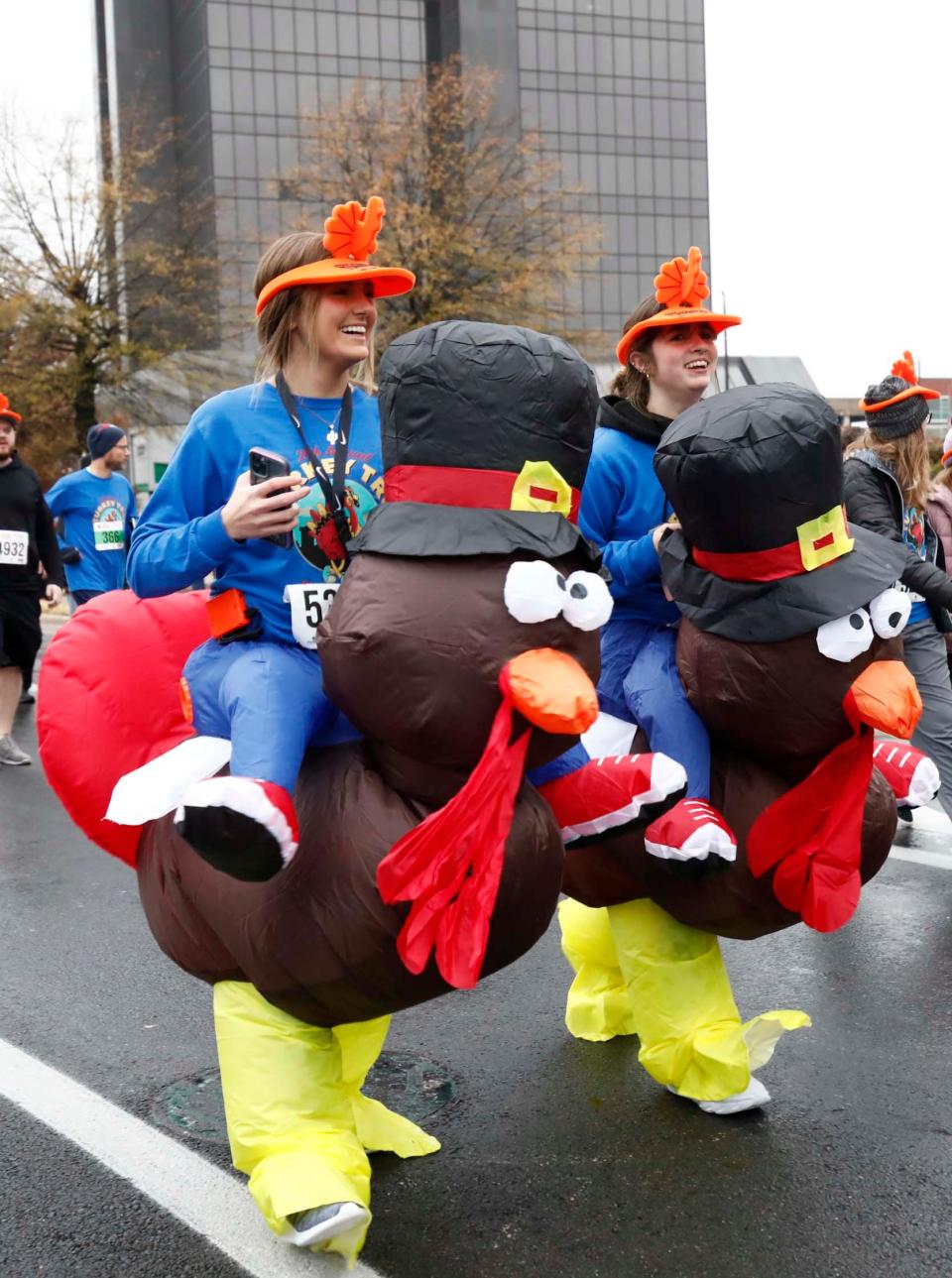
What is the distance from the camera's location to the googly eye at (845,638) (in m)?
3.11

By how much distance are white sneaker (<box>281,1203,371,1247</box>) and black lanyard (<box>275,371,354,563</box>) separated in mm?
1305

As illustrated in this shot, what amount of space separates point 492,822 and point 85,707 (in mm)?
1092

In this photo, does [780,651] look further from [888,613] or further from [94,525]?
[94,525]

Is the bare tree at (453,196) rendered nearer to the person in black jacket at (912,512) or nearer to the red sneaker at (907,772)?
the person in black jacket at (912,512)

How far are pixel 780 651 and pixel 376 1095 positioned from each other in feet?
5.37

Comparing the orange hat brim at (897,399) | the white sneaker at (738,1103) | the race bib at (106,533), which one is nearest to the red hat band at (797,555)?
the white sneaker at (738,1103)

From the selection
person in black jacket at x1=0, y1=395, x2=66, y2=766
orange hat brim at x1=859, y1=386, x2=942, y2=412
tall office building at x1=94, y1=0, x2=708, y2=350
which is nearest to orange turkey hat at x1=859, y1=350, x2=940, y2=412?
orange hat brim at x1=859, y1=386, x2=942, y2=412

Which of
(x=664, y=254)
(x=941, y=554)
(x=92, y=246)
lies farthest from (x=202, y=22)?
(x=941, y=554)

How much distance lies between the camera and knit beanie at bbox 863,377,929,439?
5.59 meters

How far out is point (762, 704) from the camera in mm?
3232

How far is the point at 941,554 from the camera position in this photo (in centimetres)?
618

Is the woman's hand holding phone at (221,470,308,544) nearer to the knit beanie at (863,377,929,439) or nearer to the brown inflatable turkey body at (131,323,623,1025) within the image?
the brown inflatable turkey body at (131,323,623,1025)

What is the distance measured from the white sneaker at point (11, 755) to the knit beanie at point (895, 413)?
550 centimetres

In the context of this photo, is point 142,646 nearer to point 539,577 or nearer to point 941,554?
point 539,577
